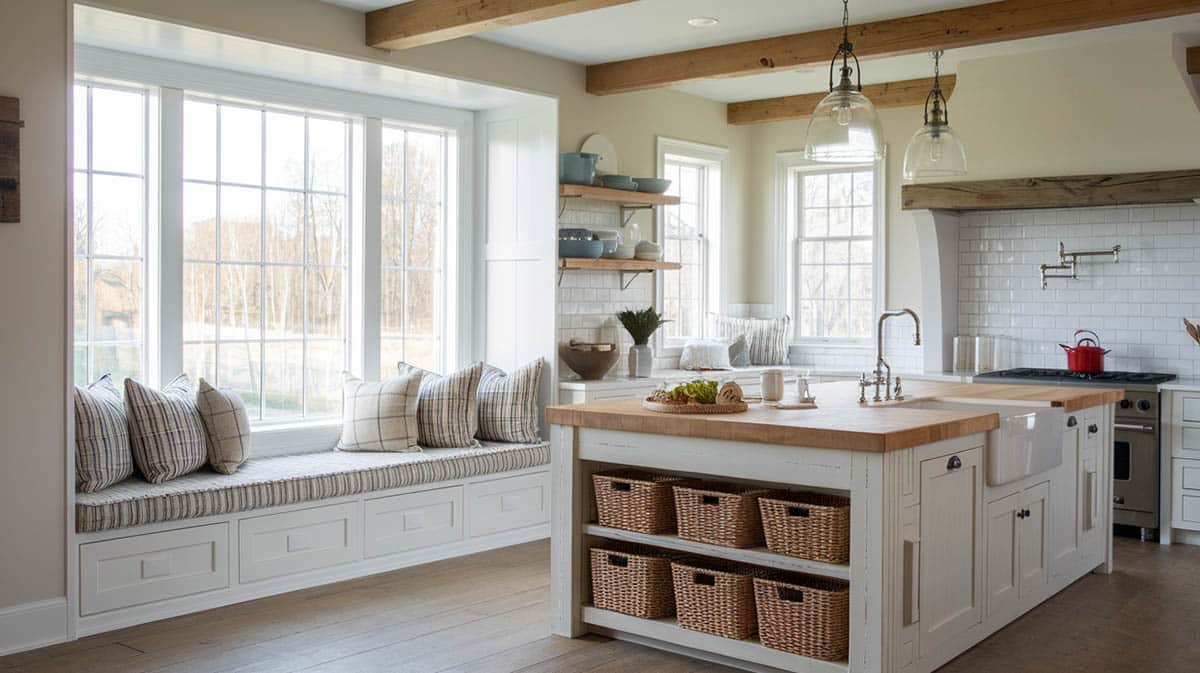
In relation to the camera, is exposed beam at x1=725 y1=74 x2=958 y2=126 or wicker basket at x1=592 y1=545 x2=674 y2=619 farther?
exposed beam at x1=725 y1=74 x2=958 y2=126

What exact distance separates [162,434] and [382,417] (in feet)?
4.19

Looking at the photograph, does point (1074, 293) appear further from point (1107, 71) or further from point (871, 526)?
point (871, 526)

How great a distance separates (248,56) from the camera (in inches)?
211

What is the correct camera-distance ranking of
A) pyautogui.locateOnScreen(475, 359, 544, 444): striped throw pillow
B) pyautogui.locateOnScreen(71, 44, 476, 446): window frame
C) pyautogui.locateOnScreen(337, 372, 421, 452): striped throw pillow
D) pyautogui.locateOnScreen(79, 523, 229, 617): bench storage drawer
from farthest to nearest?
1. pyautogui.locateOnScreen(475, 359, 544, 444): striped throw pillow
2. pyautogui.locateOnScreen(337, 372, 421, 452): striped throw pillow
3. pyautogui.locateOnScreen(71, 44, 476, 446): window frame
4. pyautogui.locateOnScreen(79, 523, 229, 617): bench storage drawer

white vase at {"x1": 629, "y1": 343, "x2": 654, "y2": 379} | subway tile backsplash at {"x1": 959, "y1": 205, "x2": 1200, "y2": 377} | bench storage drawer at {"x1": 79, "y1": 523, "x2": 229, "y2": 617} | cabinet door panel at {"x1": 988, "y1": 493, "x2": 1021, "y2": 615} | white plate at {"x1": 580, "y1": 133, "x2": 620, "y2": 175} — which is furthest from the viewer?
white vase at {"x1": 629, "y1": 343, "x2": 654, "y2": 379}

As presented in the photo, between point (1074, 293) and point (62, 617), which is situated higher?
point (1074, 293)

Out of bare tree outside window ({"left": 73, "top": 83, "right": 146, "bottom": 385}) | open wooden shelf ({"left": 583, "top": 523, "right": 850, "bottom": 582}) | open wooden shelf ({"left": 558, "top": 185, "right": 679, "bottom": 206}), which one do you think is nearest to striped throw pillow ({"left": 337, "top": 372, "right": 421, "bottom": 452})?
bare tree outside window ({"left": 73, "top": 83, "right": 146, "bottom": 385})

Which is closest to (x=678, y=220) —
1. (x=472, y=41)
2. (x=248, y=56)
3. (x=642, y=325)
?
(x=642, y=325)

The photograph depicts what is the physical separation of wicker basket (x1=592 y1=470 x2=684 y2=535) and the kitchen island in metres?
0.05

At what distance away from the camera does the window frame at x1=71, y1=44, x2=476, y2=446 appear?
5406mm

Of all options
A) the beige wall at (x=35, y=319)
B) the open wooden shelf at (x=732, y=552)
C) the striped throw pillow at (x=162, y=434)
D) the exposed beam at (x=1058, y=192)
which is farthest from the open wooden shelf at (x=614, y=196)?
the beige wall at (x=35, y=319)

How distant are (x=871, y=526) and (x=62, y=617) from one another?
312cm

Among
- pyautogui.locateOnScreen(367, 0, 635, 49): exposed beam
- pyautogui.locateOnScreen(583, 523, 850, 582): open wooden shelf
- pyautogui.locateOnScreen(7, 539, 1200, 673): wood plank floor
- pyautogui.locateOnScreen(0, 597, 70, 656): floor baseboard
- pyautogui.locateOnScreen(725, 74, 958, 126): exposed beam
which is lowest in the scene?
pyautogui.locateOnScreen(7, 539, 1200, 673): wood plank floor

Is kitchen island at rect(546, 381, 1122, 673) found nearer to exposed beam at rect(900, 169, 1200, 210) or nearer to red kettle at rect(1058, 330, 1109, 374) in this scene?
red kettle at rect(1058, 330, 1109, 374)
